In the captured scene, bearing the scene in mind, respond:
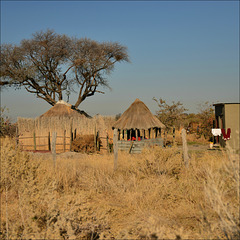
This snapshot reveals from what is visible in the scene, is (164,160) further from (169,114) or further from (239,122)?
(169,114)

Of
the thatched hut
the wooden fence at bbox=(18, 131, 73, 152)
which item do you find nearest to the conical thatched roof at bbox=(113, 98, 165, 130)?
the thatched hut

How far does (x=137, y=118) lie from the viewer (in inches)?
665

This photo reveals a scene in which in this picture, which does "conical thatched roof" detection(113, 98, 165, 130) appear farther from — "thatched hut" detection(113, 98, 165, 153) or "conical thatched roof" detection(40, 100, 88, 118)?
"conical thatched roof" detection(40, 100, 88, 118)

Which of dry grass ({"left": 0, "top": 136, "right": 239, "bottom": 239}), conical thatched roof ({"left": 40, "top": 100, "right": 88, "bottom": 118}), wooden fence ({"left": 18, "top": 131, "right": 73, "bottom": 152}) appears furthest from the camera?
conical thatched roof ({"left": 40, "top": 100, "right": 88, "bottom": 118})

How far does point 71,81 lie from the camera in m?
34.6

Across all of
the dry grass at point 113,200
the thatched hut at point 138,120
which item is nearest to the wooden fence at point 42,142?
the thatched hut at point 138,120

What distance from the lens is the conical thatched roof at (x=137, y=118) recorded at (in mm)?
16656

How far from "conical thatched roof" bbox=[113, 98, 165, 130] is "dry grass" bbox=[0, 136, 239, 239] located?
22.9 ft

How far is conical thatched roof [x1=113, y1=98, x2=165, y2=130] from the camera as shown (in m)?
16.7

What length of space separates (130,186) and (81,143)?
381 inches

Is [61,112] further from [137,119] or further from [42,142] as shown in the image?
[137,119]

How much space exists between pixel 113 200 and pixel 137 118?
10375 millimetres

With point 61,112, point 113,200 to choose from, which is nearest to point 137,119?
point 61,112

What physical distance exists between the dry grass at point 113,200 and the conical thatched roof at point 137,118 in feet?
22.9
